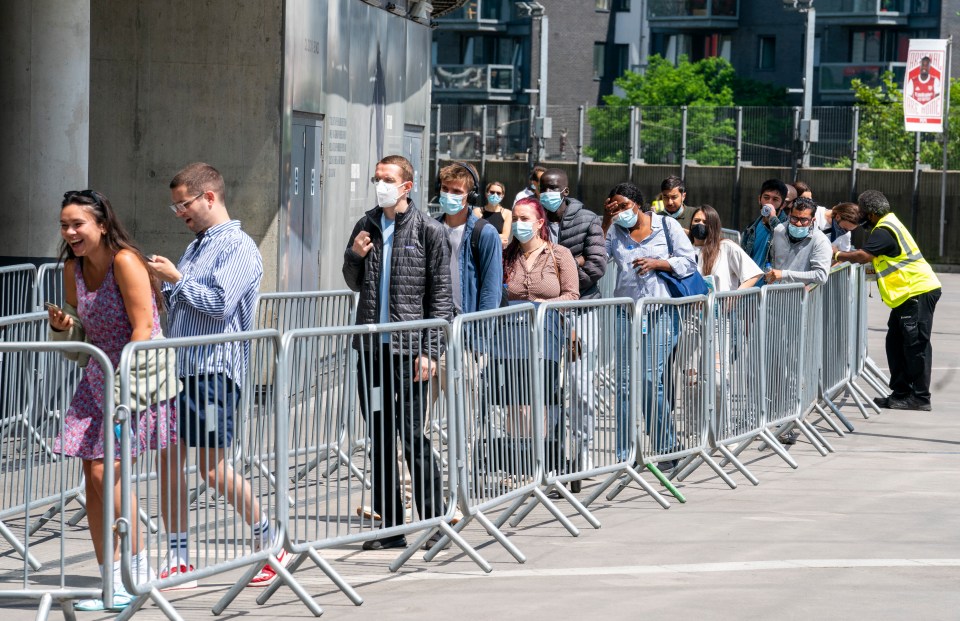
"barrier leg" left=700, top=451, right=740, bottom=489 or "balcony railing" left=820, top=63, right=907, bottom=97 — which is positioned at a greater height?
"balcony railing" left=820, top=63, right=907, bottom=97

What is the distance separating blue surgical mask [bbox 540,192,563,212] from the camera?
10922mm

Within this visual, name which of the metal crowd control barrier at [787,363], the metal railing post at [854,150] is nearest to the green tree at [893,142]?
the metal railing post at [854,150]

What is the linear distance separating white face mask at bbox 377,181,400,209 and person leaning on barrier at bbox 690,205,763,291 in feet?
14.9

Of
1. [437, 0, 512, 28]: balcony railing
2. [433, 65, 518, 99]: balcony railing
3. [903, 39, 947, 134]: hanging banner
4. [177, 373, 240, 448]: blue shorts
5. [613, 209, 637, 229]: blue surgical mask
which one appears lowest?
[177, 373, 240, 448]: blue shorts

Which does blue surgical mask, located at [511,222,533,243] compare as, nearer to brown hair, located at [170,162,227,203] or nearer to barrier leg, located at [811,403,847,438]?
brown hair, located at [170,162,227,203]

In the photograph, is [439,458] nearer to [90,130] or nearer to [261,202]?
[261,202]

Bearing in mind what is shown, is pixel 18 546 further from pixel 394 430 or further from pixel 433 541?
pixel 433 541

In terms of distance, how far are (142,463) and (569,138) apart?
37652 mm

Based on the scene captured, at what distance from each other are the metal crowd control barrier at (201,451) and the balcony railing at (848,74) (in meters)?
53.4

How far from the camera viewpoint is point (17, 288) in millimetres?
11008

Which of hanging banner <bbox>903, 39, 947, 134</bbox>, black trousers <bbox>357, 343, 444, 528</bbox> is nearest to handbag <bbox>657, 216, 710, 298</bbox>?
black trousers <bbox>357, 343, 444, 528</bbox>

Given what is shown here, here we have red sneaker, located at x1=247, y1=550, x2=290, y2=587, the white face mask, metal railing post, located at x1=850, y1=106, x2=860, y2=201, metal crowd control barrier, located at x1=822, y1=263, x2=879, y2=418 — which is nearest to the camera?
red sneaker, located at x1=247, y1=550, x2=290, y2=587

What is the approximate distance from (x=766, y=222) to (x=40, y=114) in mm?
5982

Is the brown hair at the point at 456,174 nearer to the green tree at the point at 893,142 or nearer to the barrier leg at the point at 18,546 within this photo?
the barrier leg at the point at 18,546
